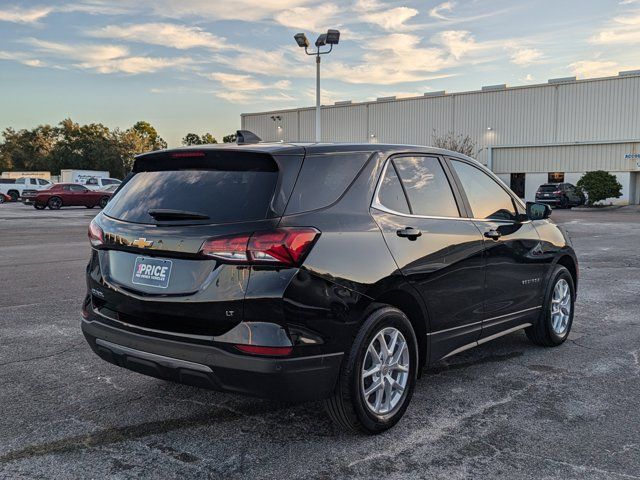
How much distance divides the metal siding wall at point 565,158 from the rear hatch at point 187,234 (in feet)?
155

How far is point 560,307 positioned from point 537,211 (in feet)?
3.35

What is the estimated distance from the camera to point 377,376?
364cm

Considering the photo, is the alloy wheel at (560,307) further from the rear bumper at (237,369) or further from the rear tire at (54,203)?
the rear tire at (54,203)

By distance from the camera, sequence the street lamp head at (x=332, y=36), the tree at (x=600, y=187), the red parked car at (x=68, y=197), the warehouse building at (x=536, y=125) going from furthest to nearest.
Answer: the warehouse building at (x=536, y=125), the tree at (x=600, y=187), the red parked car at (x=68, y=197), the street lamp head at (x=332, y=36)

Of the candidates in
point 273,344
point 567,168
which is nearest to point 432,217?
point 273,344

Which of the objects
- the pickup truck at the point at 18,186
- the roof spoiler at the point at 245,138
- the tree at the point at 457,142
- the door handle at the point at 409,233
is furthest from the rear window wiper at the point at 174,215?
the tree at the point at 457,142

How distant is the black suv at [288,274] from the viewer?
3.18 meters

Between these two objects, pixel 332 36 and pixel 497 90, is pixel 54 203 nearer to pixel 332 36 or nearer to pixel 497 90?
pixel 332 36

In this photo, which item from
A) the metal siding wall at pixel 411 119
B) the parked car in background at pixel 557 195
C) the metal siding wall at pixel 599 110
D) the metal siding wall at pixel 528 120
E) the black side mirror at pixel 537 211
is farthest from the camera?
the metal siding wall at pixel 411 119

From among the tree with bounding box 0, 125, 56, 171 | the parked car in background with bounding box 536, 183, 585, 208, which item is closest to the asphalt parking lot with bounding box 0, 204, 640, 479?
the parked car in background with bounding box 536, 183, 585, 208

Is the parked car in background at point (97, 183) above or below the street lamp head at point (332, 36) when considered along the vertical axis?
below

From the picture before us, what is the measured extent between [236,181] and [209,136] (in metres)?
144

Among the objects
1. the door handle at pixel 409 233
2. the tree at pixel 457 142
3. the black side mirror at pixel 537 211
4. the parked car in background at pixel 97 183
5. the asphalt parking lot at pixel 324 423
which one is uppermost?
the tree at pixel 457 142

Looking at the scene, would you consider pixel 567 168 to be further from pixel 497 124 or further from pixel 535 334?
pixel 535 334
